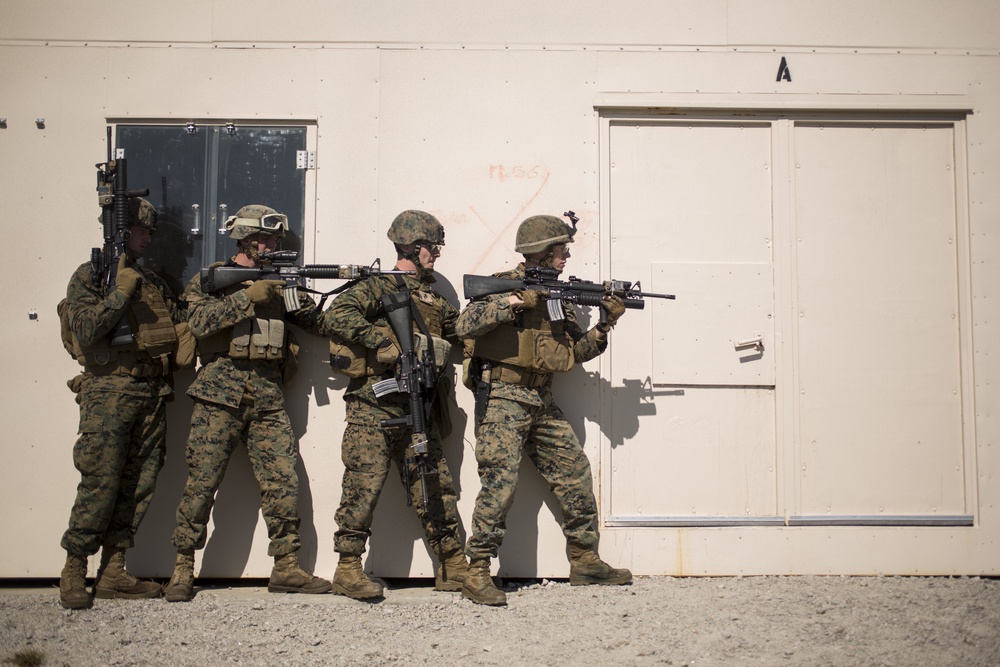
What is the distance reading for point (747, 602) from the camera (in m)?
5.22

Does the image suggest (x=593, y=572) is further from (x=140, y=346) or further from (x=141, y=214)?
(x=141, y=214)

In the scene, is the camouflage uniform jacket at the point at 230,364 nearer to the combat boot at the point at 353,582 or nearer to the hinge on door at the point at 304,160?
the hinge on door at the point at 304,160

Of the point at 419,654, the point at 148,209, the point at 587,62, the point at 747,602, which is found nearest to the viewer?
the point at 419,654

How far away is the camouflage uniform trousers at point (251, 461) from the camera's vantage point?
5.39 metres

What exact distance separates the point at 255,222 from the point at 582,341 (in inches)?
88.6

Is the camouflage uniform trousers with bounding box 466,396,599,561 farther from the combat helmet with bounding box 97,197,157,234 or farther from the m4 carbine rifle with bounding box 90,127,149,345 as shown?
the combat helmet with bounding box 97,197,157,234

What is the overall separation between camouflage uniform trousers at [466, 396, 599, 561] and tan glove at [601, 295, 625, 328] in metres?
0.71

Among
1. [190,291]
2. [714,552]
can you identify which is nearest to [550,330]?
[714,552]

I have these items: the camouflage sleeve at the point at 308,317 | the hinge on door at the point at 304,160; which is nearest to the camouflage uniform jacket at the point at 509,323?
the camouflage sleeve at the point at 308,317

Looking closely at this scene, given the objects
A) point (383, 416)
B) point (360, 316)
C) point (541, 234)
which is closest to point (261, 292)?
point (360, 316)

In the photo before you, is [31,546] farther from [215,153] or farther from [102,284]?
[215,153]

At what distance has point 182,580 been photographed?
5387mm

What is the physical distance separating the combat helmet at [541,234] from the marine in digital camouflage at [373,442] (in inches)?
27.0

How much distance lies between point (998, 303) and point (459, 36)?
164 inches
